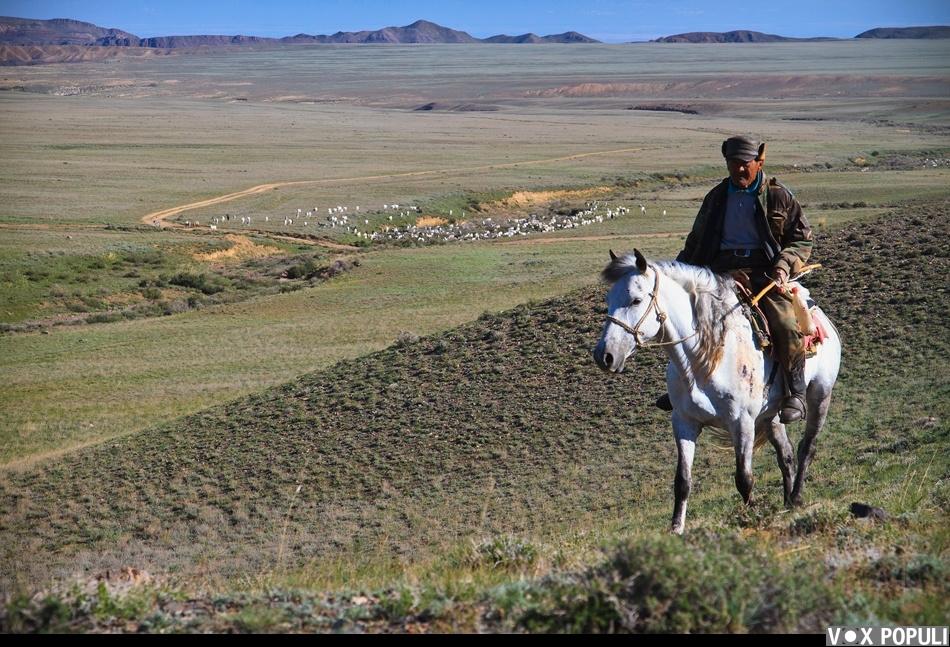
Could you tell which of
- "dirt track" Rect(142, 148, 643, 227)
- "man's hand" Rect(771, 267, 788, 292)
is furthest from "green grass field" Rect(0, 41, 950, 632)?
"man's hand" Rect(771, 267, 788, 292)

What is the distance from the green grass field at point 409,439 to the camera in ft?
18.2

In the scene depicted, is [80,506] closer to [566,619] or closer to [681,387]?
[681,387]

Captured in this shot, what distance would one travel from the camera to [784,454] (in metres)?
9.12

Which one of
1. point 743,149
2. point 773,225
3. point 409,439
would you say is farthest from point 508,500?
point 743,149

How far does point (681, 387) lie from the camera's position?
7883 millimetres

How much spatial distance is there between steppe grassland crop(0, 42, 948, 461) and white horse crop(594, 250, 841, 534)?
657 inches

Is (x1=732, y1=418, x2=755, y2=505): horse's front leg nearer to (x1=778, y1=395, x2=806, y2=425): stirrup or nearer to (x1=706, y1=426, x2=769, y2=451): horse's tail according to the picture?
(x1=706, y1=426, x2=769, y2=451): horse's tail

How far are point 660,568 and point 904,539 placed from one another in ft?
8.16

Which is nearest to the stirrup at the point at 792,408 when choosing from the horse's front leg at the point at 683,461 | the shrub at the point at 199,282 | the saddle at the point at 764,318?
the saddle at the point at 764,318

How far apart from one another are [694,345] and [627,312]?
80 cm

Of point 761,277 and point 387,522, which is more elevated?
point 761,277

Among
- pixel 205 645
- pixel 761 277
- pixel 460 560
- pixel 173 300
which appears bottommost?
pixel 173 300

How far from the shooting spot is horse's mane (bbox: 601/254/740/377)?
784 cm

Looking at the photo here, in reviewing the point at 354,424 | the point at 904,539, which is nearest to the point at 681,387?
the point at 904,539
